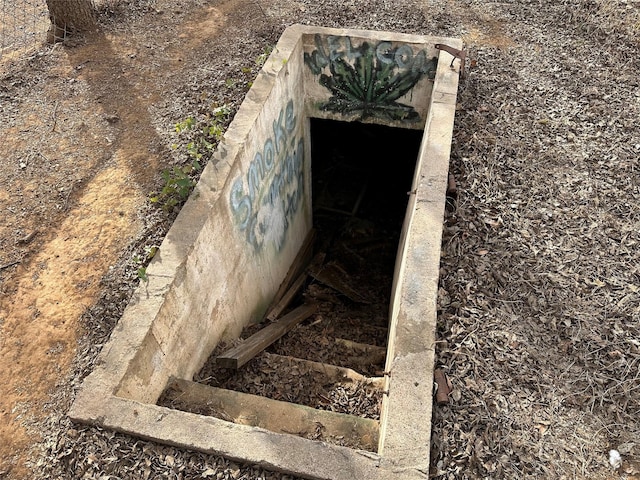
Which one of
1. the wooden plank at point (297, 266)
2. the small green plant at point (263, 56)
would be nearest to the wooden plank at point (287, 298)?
the wooden plank at point (297, 266)

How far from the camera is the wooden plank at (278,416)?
13.2 ft

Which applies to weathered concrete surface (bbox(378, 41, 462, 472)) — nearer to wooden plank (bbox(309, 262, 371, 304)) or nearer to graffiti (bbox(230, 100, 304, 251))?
graffiti (bbox(230, 100, 304, 251))

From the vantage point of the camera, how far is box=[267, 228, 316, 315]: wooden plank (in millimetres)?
7983

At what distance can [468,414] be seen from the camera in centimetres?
378

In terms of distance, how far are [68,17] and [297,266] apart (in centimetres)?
559

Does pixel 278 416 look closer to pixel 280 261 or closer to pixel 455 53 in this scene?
pixel 280 261

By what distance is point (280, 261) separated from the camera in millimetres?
8141

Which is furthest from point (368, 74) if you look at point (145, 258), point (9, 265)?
point (9, 265)

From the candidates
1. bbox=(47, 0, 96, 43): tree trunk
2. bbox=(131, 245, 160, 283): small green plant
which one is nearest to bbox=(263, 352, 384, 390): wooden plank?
bbox=(131, 245, 160, 283): small green plant

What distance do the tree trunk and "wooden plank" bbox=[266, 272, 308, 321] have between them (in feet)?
18.2

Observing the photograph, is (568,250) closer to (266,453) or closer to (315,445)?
(315,445)

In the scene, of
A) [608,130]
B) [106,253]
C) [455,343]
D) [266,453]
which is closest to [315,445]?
[266,453]

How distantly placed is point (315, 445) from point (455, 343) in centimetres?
146

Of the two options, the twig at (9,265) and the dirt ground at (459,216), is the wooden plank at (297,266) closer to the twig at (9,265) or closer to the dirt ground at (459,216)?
the dirt ground at (459,216)
